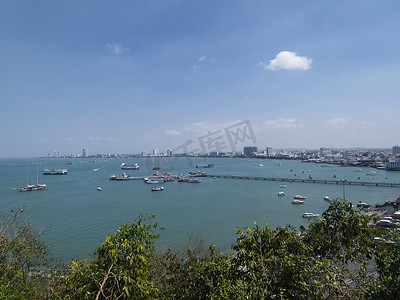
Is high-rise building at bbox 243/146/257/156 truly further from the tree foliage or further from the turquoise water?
the tree foliage

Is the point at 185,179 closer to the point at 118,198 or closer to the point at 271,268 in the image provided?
the point at 118,198

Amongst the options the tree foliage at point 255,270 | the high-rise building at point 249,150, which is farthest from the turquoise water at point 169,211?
the high-rise building at point 249,150

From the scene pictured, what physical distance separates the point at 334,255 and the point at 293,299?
76 centimetres

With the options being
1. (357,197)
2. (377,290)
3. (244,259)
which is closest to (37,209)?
(244,259)

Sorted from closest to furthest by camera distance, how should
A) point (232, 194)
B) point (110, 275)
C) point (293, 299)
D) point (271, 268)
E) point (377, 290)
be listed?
point (377, 290) → point (110, 275) → point (293, 299) → point (271, 268) → point (232, 194)

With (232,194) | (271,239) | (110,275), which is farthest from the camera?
(232,194)

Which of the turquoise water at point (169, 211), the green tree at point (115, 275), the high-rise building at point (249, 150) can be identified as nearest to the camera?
the green tree at point (115, 275)

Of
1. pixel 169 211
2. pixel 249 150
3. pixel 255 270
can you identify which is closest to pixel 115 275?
pixel 255 270

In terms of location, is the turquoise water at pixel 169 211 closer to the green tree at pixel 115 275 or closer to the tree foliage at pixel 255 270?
the tree foliage at pixel 255 270

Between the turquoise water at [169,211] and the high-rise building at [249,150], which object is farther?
the high-rise building at [249,150]

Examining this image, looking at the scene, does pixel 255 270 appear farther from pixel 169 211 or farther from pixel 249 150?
pixel 249 150

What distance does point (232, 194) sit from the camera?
16750 mm

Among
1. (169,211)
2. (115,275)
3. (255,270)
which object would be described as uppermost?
(115,275)

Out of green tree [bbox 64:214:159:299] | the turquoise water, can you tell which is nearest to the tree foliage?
green tree [bbox 64:214:159:299]
